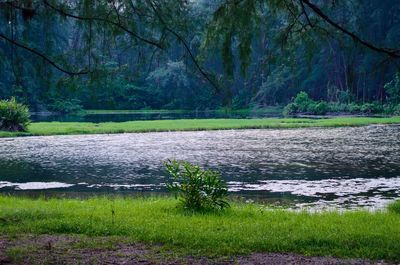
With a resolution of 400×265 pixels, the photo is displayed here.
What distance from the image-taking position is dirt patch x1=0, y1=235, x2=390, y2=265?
7230 mm

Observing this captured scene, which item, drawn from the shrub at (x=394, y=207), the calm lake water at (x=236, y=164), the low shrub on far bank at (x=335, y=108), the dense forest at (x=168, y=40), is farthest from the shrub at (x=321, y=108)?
the dense forest at (x=168, y=40)

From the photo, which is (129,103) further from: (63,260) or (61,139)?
(63,260)

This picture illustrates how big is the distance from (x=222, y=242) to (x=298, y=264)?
136 centimetres

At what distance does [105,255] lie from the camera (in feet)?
24.7

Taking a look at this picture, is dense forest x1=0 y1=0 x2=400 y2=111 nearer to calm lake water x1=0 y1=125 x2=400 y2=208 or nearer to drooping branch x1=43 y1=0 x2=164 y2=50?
drooping branch x1=43 y1=0 x2=164 y2=50

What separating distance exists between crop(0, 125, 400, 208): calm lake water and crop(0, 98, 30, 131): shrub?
286 centimetres

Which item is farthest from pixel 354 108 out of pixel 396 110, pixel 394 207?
pixel 394 207

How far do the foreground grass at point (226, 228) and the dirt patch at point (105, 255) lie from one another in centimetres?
29

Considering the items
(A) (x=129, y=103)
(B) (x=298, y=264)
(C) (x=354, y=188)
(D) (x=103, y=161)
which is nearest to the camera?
(B) (x=298, y=264)

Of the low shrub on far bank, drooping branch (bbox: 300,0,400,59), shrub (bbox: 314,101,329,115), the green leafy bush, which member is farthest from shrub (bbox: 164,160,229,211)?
shrub (bbox: 314,101,329,115)

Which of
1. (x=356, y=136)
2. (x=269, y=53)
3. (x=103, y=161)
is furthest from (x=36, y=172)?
(x=356, y=136)

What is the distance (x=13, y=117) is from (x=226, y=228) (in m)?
31.6

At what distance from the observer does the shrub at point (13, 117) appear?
120 feet

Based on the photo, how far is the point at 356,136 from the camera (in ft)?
115
